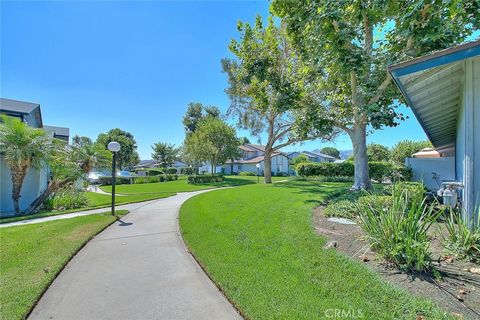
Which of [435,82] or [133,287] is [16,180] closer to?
[133,287]

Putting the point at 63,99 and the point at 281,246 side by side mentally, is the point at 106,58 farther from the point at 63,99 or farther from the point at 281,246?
the point at 281,246

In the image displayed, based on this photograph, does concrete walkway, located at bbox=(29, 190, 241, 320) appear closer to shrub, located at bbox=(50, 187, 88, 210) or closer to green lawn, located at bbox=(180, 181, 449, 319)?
green lawn, located at bbox=(180, 181, 449, 319)

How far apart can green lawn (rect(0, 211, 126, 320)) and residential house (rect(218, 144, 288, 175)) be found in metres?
41.6

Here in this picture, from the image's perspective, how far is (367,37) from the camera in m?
10.4

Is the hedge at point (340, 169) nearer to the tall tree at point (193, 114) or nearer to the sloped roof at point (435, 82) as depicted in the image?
the sloped roof at point (435, 82)

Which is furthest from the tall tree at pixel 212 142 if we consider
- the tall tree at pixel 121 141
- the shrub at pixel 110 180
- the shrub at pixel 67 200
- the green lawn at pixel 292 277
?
the green lawn at pixel 292 277

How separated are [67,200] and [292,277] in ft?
44.7

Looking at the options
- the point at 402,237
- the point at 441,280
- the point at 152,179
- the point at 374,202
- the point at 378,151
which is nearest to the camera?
the point at 441,280

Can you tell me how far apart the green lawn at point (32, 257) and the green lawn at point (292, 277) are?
2.49 m

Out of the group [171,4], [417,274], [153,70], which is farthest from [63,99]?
[417,274]

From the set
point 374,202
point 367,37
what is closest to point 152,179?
point 367,37

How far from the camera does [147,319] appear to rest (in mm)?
2900

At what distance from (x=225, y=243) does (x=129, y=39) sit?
11576mm

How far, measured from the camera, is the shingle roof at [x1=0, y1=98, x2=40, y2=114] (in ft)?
51.9
